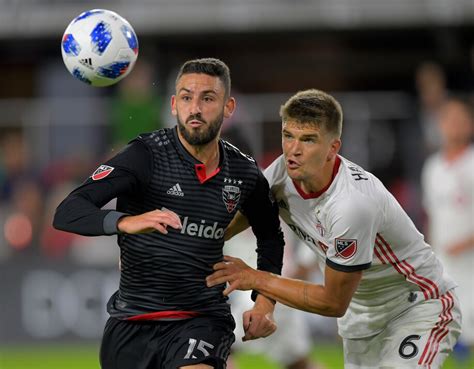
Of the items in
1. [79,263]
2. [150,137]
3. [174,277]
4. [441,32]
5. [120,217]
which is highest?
[441,32]

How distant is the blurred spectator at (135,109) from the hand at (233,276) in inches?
283

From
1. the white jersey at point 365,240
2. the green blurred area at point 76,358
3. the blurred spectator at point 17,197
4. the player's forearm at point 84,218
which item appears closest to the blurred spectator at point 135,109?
the blurred spectator at point 17,197

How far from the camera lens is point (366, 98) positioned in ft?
45.7

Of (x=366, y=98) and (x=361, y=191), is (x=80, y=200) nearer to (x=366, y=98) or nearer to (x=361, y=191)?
(x=361, y=191)

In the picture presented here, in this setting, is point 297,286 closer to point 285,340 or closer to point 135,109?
point 285,340

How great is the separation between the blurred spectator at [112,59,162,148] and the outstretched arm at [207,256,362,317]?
23.6 feet

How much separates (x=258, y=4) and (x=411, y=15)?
233 cm

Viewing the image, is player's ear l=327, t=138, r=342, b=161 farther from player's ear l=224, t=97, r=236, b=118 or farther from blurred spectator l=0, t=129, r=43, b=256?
blurred spectator l=0, t=129, r=43, b=256

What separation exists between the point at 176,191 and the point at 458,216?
4933 millimetres

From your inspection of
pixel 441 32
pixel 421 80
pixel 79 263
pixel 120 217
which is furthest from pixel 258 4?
pixel 120 217

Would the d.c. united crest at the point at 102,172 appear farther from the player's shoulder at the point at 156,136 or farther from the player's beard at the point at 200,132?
the player's beard at the point at 200,132

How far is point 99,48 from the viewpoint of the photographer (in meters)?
5.97

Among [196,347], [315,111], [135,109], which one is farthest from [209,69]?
[135,109]

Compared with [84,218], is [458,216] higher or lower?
lower
